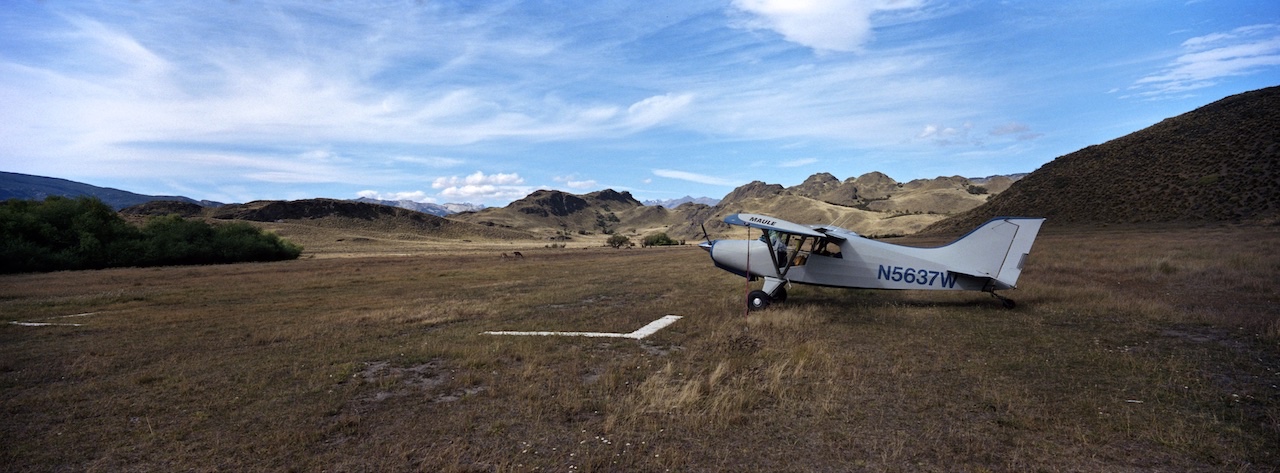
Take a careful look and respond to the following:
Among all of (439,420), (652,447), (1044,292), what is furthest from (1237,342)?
(439,420)

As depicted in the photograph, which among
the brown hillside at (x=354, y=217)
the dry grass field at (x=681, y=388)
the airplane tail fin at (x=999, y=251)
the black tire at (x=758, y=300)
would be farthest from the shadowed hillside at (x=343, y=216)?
the airplane tail fin at (x=999, y=251)

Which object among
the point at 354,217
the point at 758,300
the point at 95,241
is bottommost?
the point at 758,300

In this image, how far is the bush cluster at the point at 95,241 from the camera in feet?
125

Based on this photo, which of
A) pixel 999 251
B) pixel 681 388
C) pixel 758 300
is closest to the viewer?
pixel 681 388

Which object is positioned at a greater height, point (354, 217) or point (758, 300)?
point (354, 217)

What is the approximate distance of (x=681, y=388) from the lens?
691 cm

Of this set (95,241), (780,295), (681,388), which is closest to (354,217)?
(95,241)

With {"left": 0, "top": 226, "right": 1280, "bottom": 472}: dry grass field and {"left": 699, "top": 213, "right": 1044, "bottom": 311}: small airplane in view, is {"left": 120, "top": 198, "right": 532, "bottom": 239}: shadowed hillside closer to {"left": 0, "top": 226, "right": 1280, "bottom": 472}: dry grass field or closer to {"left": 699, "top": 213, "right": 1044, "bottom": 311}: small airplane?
{"left": 0, "top": 226, "right": 1280, "bottom": 472}: dry grass field

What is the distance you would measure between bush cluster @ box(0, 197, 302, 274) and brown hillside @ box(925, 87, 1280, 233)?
85610 millimetres

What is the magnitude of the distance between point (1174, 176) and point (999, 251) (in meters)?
65.0

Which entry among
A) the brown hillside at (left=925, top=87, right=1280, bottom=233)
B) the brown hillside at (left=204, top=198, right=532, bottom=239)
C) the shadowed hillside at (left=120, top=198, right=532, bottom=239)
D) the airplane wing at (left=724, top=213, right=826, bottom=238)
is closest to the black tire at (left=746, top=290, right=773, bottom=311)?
the airplane wing at (left=724, top=213, right=826, bottom=238)

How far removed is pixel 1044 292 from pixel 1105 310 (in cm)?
302

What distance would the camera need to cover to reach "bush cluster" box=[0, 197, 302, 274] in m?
38.2

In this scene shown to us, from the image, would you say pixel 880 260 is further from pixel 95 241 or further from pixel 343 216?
pixel 343 216
